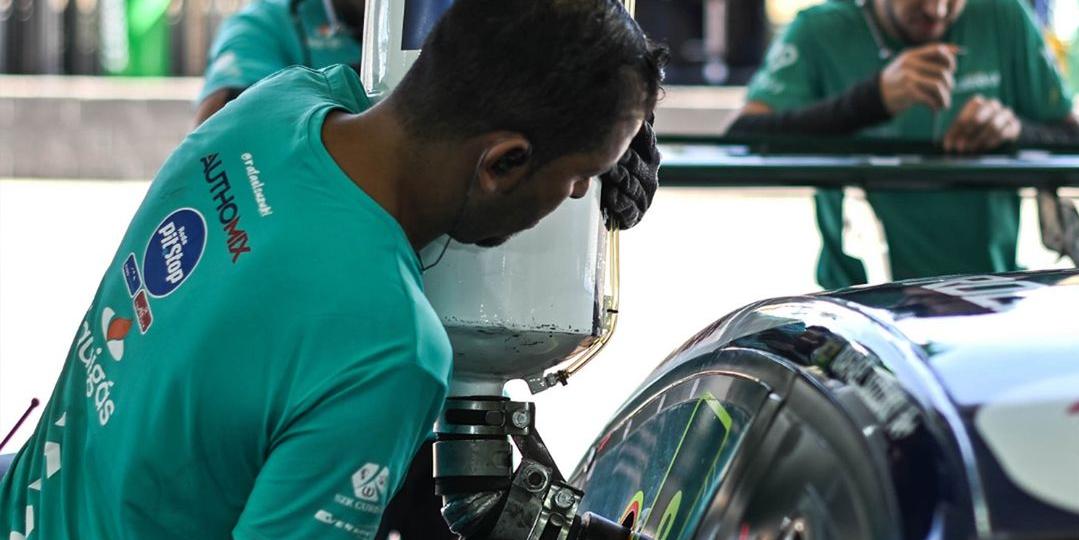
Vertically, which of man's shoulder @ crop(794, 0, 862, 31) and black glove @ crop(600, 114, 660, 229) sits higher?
black glove @ crop(600, 114, 660, 229)

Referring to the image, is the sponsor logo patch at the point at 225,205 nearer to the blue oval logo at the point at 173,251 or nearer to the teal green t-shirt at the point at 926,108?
the blue oval logo at the point at 173,251

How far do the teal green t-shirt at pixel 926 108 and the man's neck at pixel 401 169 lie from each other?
115 inches

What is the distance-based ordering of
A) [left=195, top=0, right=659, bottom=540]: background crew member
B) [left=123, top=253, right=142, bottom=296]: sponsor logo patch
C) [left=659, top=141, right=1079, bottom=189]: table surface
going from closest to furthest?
1. [left=123, top=253, right=142, bottom=296]: sponsor logo patch
2. [left=195, top=0, right=659, bottom=540]: background crew member
3. [left=659, top=141, right=1079, bottom=189]: table surface

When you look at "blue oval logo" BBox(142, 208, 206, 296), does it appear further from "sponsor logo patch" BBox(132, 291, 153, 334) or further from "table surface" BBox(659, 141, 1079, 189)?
"table surface" BBox(659, 141, 1079, 189)

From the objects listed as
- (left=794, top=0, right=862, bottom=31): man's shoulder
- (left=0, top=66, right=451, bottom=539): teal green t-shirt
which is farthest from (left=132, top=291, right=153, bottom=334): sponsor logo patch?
(left=794, top=0, right=862, bottom=31): man's shoulder

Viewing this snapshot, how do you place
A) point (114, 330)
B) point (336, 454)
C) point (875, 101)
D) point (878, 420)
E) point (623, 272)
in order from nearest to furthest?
point (336, 454), point (878, 420), point (114, 330), point (875, 101), point (623, 272)

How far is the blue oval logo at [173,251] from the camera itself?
171 centimetres

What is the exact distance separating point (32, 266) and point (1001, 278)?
705 cm

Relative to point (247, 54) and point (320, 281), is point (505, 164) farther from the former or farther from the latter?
point (247, 54)

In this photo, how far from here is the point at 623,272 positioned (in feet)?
26.7

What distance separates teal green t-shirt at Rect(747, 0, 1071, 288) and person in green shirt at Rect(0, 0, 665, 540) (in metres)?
2.90

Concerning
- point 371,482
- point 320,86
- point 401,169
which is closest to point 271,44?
point 320,86

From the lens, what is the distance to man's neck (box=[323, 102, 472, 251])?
168 cm

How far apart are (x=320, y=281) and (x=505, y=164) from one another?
0.72 feet
